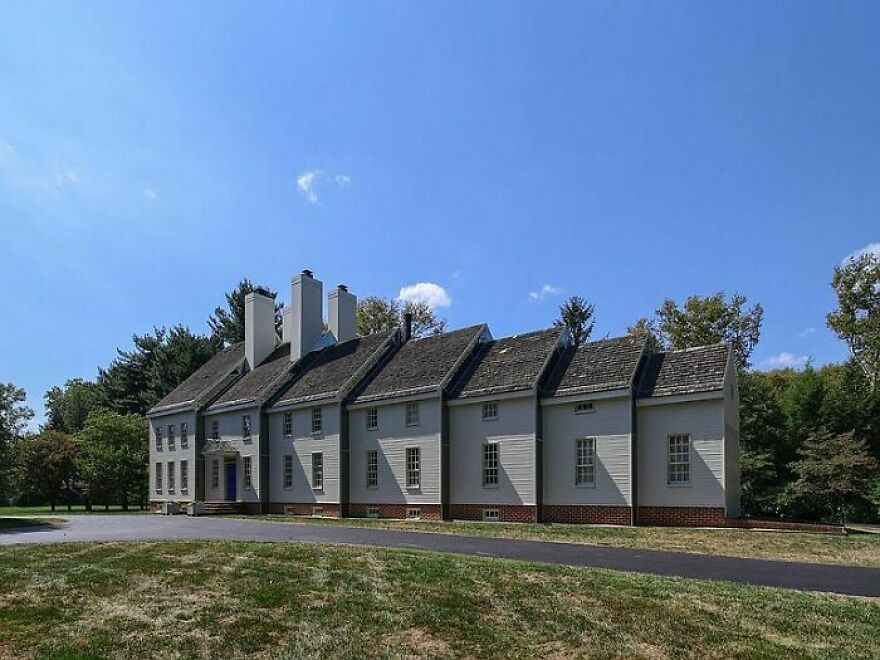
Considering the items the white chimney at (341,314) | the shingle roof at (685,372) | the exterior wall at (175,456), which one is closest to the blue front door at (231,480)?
the exterior wall at (175,456)

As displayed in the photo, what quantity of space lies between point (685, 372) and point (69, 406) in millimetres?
83272

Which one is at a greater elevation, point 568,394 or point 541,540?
point 568,394

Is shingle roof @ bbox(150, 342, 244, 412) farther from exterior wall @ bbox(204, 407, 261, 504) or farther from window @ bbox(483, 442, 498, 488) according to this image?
window @ bbox(483, 442, 498, 488)

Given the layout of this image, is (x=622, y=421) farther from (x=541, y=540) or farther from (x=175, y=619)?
(x=175, y=619)

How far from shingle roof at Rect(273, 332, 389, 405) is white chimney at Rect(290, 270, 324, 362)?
1.22 m

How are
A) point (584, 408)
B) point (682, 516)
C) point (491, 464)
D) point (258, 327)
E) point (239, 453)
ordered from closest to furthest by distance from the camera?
1. point (682, 516)
2. point (584, 408)
3. point (491, 464)
4. point (239, 453)
5. point (258, 327)

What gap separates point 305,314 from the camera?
132ft

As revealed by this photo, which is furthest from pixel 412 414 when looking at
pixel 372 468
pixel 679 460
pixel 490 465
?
pixel 679 460

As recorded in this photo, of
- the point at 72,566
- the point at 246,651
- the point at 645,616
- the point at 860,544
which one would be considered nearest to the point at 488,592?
the point at 645,616

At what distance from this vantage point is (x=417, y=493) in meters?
29.8

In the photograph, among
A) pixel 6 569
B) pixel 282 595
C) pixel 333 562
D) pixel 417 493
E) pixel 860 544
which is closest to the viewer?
pixel 282 595

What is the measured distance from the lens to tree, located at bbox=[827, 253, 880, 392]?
40781 mm

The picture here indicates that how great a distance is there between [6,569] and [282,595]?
5376mm

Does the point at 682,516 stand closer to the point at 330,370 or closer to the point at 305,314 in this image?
the point at 330,370
